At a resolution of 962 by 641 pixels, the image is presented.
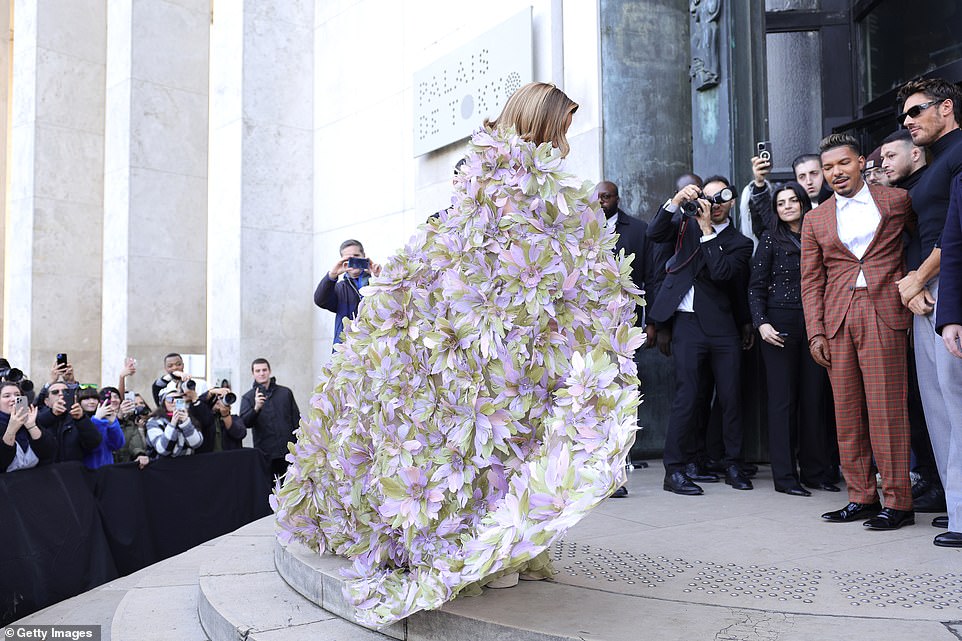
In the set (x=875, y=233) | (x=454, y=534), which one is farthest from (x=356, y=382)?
(x=875, y=233)

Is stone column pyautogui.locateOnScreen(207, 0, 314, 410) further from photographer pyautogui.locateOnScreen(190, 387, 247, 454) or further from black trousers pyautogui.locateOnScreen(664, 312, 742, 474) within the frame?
black trousers pyautogui.locateOnScreen(664, 312, 742, 474)

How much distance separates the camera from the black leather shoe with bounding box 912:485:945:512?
4359mm

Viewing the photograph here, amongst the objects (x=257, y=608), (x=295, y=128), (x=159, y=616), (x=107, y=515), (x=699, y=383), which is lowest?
(x=107, y=515)

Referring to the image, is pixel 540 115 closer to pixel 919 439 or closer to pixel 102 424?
pixel 919 439

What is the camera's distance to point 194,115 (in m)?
12.2

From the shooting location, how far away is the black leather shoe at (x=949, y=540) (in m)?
3.47

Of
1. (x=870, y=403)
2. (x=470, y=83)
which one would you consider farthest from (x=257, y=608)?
(x=470, y=83)

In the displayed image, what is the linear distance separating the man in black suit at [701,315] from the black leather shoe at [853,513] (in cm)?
93

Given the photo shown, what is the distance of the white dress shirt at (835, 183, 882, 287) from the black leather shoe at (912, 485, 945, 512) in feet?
4.11

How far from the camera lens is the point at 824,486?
5.05 metres

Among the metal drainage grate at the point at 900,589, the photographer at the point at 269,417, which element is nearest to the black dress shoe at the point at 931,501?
the metal drainage grate at the point at 900,589

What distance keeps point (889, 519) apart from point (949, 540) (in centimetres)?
42

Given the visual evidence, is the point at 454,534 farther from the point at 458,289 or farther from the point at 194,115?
the point at 194,115

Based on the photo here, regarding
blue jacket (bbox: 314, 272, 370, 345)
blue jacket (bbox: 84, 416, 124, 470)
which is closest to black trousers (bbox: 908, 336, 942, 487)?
blue jacket (bbox: 314, 272, 370, 345)
